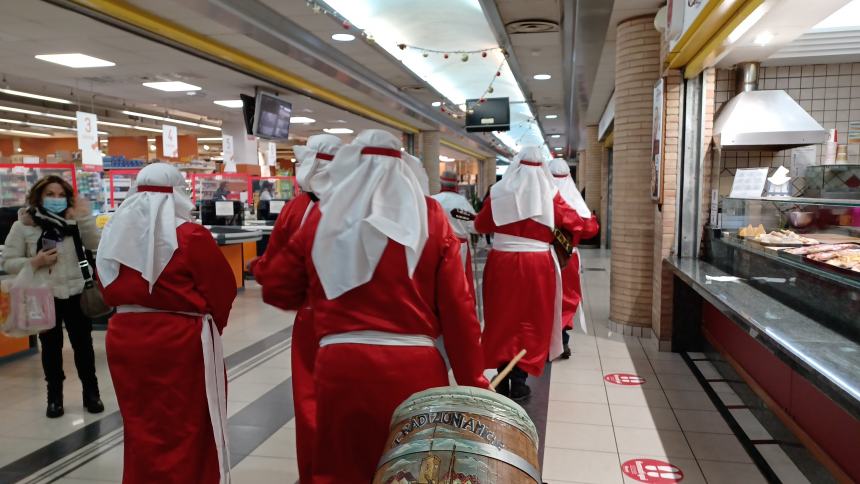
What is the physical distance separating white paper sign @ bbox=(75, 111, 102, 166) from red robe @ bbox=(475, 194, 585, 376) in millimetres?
7681

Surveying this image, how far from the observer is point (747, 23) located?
3.62m

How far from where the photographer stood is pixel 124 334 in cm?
258

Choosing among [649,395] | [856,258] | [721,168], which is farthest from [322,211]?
[721,168]

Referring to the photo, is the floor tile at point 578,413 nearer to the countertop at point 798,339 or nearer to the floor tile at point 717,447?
the floor tile at point 717,447

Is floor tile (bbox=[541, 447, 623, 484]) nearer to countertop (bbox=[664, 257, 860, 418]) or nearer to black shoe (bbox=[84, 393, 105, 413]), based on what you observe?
countertop (bbox=[664, 257, 860, 418])

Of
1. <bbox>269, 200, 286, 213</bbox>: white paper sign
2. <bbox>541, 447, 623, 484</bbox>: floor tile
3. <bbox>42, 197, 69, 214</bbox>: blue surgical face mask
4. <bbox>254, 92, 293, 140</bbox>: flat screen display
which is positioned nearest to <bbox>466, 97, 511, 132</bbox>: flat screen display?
<bbox>254, 92, 293, 140</bbox>: flat screen display

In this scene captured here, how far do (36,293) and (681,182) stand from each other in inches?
194

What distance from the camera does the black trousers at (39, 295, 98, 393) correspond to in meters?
4.07

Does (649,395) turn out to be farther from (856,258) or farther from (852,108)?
(852,108)

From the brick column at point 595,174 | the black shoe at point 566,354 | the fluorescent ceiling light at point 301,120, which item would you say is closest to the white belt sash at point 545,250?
the black shoe at point 566,354

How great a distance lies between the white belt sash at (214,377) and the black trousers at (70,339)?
1.70m

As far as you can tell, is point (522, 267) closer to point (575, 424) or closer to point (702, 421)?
point (575, 424)

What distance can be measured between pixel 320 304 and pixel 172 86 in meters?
9.59

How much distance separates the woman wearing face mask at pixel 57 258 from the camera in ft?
13.0
